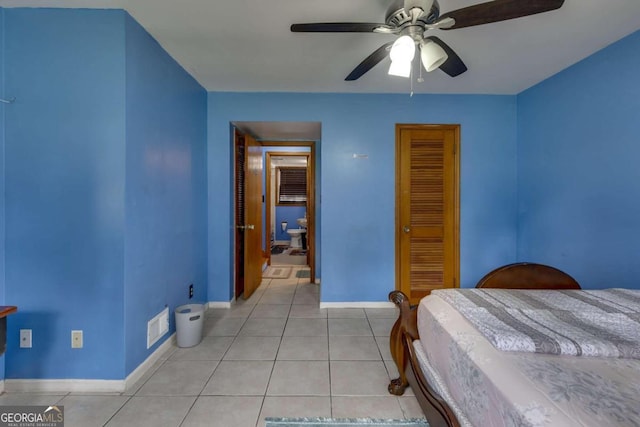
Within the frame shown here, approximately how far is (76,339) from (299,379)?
1.47 meters

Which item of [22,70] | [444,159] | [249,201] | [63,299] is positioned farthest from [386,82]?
[63,299]

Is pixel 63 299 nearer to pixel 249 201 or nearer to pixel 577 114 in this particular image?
pixel 249 201

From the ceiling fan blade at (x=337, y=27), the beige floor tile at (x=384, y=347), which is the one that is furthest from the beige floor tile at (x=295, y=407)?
the ceiling fan blade at (x=337, y=27)

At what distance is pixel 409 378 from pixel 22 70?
3.03 metres

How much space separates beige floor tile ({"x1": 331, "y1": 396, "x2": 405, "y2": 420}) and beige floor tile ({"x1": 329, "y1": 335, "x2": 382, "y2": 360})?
1.52 ft

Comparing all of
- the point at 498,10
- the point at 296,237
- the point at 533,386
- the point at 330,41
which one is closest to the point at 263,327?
the point at 533,386

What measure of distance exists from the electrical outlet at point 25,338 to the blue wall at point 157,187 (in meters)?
0.58

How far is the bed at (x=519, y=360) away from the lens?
744 millimetres

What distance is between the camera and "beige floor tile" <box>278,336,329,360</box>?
220 centimetres

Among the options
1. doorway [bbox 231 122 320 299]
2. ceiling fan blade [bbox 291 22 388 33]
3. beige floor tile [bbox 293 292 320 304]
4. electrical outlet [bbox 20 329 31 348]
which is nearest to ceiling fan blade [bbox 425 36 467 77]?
ceiling fan blade [bbox 291 22 388 33]

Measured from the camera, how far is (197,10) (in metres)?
1.80

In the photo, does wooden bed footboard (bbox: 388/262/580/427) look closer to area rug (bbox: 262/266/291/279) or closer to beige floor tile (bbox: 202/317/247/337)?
beige floor tile (bbox: 202/317/247/337)

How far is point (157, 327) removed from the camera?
7.03 feet

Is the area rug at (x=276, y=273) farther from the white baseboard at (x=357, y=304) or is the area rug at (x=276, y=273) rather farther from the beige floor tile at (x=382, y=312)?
the beige floor tile at (x=382, y=312)
